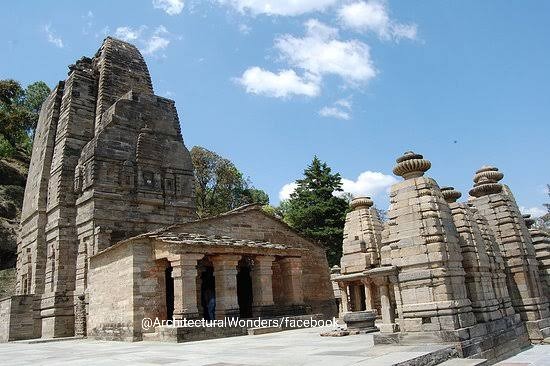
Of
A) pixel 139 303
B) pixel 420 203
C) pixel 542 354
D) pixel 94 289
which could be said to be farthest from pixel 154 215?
pixel 542 354

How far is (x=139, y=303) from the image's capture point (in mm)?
15992

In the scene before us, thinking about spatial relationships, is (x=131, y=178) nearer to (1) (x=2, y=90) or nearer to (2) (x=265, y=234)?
(2) (x=265, y=234)

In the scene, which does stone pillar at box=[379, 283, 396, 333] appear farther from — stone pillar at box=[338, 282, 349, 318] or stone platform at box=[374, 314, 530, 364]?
stone pillar at box=[338, 282, 349, 318]

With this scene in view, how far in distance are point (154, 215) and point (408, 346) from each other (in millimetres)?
17017

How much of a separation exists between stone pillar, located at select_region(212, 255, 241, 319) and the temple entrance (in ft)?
12.1

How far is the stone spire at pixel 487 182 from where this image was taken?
13936 mm

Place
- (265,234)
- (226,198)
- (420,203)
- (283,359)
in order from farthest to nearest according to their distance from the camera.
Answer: (226,198), (265,234), (420,203), (283,359)

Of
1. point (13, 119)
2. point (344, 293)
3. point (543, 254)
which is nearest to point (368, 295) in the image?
point (344, 293)

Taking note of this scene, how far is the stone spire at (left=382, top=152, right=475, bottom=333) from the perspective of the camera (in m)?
9.11

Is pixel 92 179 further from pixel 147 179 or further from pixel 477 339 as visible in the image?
pixel 477 339

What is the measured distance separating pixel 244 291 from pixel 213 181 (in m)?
27.5

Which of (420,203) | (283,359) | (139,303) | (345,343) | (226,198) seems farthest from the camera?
(226,198)

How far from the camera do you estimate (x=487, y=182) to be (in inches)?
554

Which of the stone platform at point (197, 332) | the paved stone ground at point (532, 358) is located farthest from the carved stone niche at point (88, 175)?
the paved stone ground at point (532, 358)
